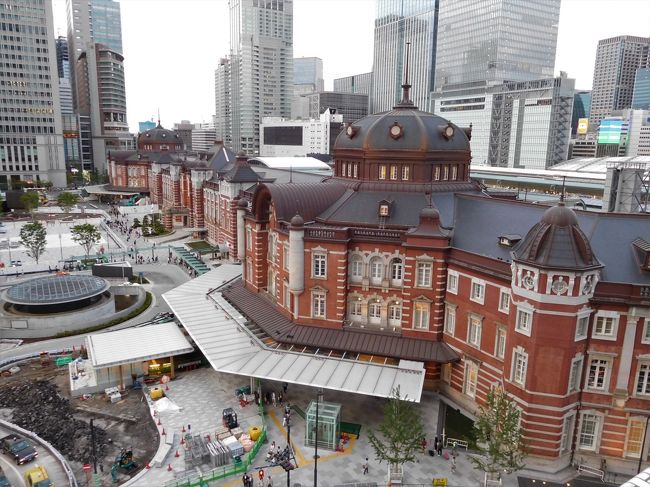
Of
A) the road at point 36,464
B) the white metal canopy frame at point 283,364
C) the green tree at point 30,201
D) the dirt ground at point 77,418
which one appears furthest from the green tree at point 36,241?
the road at point 36,464

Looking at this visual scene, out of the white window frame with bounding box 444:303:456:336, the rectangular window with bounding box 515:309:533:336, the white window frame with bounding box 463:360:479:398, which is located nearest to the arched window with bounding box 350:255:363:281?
the white window frame with bounding box 444:303:456:336

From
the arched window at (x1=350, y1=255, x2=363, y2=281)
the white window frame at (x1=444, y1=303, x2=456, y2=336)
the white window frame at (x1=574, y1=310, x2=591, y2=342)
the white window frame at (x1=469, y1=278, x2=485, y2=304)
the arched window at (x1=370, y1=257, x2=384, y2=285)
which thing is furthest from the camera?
the arched window at (x1=350, y1=255, x2=363, y2=281)

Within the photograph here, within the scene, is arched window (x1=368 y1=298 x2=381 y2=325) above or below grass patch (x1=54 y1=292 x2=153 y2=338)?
above

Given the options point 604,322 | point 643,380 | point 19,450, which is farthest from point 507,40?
point 19,450

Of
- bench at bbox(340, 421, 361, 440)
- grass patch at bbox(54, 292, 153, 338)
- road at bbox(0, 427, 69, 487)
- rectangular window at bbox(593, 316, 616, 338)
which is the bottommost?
road at bbox(0, 427, 69, 487)

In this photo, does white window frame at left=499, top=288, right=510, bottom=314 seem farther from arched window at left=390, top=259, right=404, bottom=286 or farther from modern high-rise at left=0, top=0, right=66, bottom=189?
modern high-rise at left=0, top=0, right=66, bottom=189

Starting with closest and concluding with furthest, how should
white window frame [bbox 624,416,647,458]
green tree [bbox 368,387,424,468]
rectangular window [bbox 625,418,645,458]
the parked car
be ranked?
green tree [bbox 368,387,424,468]
white window frame [bbox 624,416,647,458]
rectangular window [bbox 625,418,645,458]
the parked car

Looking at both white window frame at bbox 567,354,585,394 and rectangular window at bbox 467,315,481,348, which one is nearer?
white window frame at bbox 567,354,585,394

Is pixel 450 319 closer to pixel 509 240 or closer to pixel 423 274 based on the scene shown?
pixel 423 274
